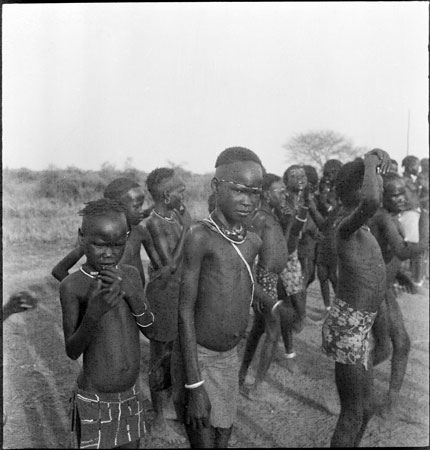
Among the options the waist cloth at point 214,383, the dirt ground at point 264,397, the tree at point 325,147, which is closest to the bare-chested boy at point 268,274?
the dirt ground at point 264,397

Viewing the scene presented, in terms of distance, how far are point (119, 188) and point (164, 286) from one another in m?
0.70

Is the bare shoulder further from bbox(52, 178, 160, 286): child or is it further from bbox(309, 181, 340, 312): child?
bbox(309, 181, 340, 312): child

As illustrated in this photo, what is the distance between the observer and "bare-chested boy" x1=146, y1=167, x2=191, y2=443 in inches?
124

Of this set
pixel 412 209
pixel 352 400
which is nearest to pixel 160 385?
pixel 352 400

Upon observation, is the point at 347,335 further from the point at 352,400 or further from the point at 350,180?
the point at 350,180

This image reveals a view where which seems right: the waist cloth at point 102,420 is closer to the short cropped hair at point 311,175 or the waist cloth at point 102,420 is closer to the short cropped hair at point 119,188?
the short cropped hair at point 119,188

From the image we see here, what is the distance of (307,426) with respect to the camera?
3.29 m

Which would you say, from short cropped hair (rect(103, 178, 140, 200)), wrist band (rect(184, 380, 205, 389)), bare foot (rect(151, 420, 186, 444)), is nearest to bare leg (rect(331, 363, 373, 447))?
wrist band (rect(184, 380, 205, 389))

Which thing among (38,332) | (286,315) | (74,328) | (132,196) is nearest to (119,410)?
(74,328)

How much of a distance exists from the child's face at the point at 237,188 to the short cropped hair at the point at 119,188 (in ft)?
3.53

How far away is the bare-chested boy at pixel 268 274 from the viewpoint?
3678mm

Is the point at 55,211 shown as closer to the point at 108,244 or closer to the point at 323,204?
the point at 323,204

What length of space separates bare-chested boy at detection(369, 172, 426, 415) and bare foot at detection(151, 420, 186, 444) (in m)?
1.29

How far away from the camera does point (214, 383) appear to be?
224 centimetres
